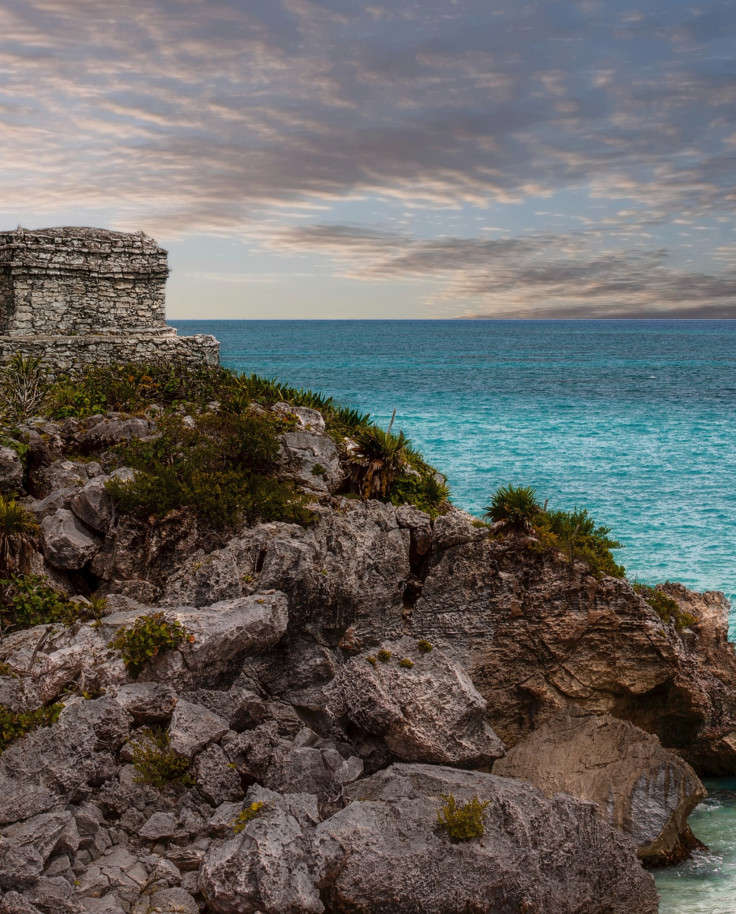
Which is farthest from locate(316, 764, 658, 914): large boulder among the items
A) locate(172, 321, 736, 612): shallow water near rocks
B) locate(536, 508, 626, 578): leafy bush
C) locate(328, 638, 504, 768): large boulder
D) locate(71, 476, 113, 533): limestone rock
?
locate(172, 321, 736, 612): shallow water near rocks

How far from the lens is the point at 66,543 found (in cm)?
1346

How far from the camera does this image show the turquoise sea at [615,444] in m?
26.0

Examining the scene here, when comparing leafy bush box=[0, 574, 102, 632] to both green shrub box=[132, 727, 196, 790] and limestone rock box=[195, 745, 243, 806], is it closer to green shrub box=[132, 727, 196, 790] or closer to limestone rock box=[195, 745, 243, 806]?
green shrub box=[132, 727, 196, 790]

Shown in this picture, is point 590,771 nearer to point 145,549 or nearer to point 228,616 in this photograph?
point 228,616

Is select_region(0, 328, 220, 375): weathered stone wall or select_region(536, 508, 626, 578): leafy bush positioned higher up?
select_region(0, 328, 220, 375): weathered stone wall

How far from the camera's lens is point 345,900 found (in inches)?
361

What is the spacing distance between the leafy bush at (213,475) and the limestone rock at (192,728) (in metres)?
4.10

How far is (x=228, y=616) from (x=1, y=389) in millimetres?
11238

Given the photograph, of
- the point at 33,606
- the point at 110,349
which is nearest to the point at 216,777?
the point at 33,606

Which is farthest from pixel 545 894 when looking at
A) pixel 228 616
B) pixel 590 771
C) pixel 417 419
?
pixel 417 419

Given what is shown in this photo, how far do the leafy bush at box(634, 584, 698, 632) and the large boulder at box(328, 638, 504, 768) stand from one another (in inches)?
238

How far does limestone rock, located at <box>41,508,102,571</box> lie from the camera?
1345 centimetres

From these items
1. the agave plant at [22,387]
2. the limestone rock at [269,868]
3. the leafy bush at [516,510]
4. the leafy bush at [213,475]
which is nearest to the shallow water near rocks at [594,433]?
the leafy bush at [516,510]

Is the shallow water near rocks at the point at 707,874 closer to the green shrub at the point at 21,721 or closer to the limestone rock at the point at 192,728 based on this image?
the limestone rock at the point at 192,728
